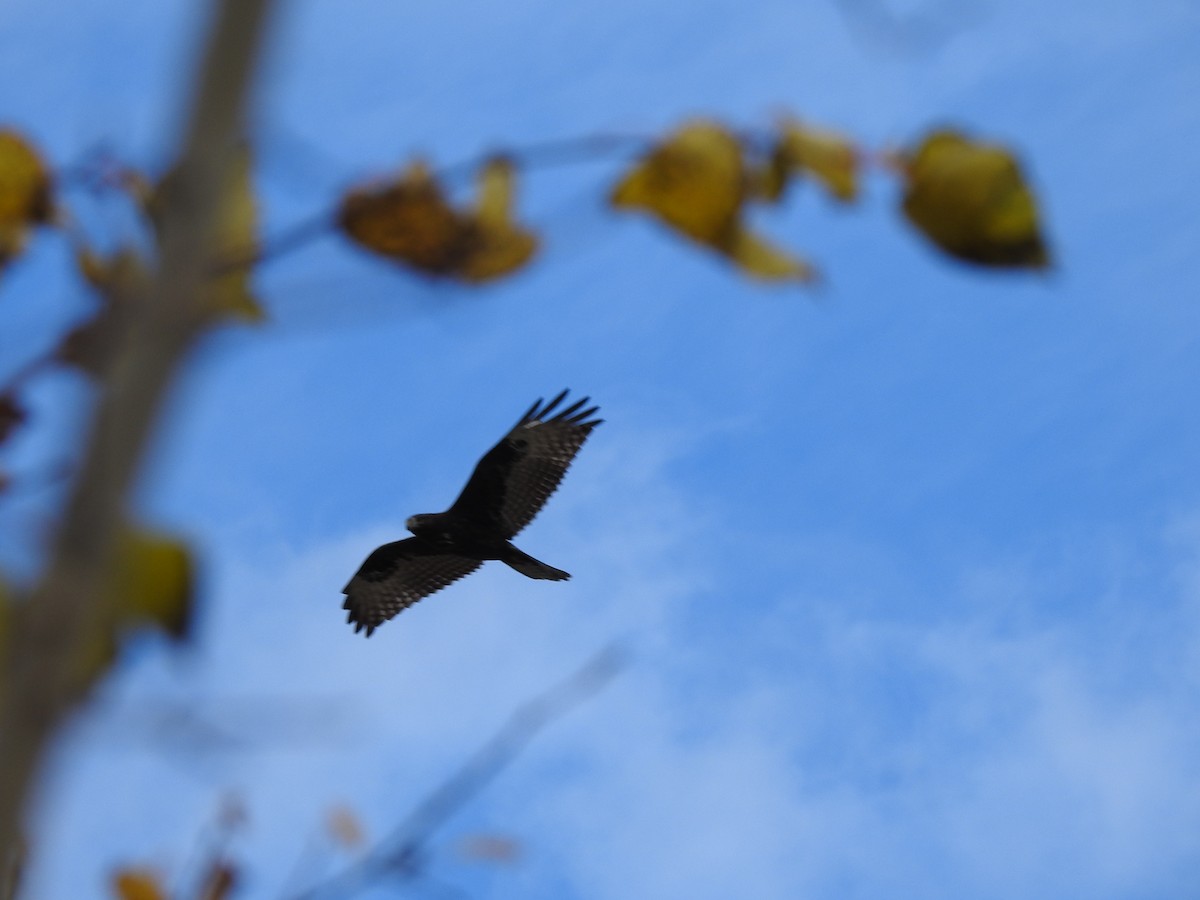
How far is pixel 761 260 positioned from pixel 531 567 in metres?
6.02

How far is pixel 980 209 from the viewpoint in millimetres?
2516

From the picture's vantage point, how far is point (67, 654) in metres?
1.84

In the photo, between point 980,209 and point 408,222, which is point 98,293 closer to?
point 408,222

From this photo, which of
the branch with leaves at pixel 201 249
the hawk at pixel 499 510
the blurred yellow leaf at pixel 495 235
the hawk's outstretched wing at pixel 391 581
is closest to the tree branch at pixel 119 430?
the branch with leaves at pixel 201 249

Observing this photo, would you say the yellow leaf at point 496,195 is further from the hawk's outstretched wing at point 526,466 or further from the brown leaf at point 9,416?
the hawk's outstretched wing at point 526,466

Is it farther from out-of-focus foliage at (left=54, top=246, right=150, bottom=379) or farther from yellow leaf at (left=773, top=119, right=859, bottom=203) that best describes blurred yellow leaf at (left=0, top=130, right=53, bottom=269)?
yellow leaf at (left=773, top=119, right=859, bottom=203)

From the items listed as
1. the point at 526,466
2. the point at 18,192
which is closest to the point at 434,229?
the point at 18,192

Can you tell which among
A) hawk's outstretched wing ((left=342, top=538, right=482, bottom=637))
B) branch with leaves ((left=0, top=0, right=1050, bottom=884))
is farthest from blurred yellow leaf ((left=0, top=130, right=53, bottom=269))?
hawk's outstretched wing ((left=342, top=538, right=482, bottom=637))

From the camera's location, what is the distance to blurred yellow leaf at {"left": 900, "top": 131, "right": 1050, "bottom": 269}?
2494 mm

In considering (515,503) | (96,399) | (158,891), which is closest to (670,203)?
(96,399)

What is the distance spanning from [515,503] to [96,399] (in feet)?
22.6

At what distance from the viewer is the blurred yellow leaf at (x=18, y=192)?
3162 mm

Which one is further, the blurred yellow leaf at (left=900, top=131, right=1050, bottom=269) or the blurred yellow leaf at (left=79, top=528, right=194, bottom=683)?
the blurred yellow leaf at (left=79, top=528, right=194, bottom=683)

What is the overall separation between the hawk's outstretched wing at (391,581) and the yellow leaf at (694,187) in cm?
700
